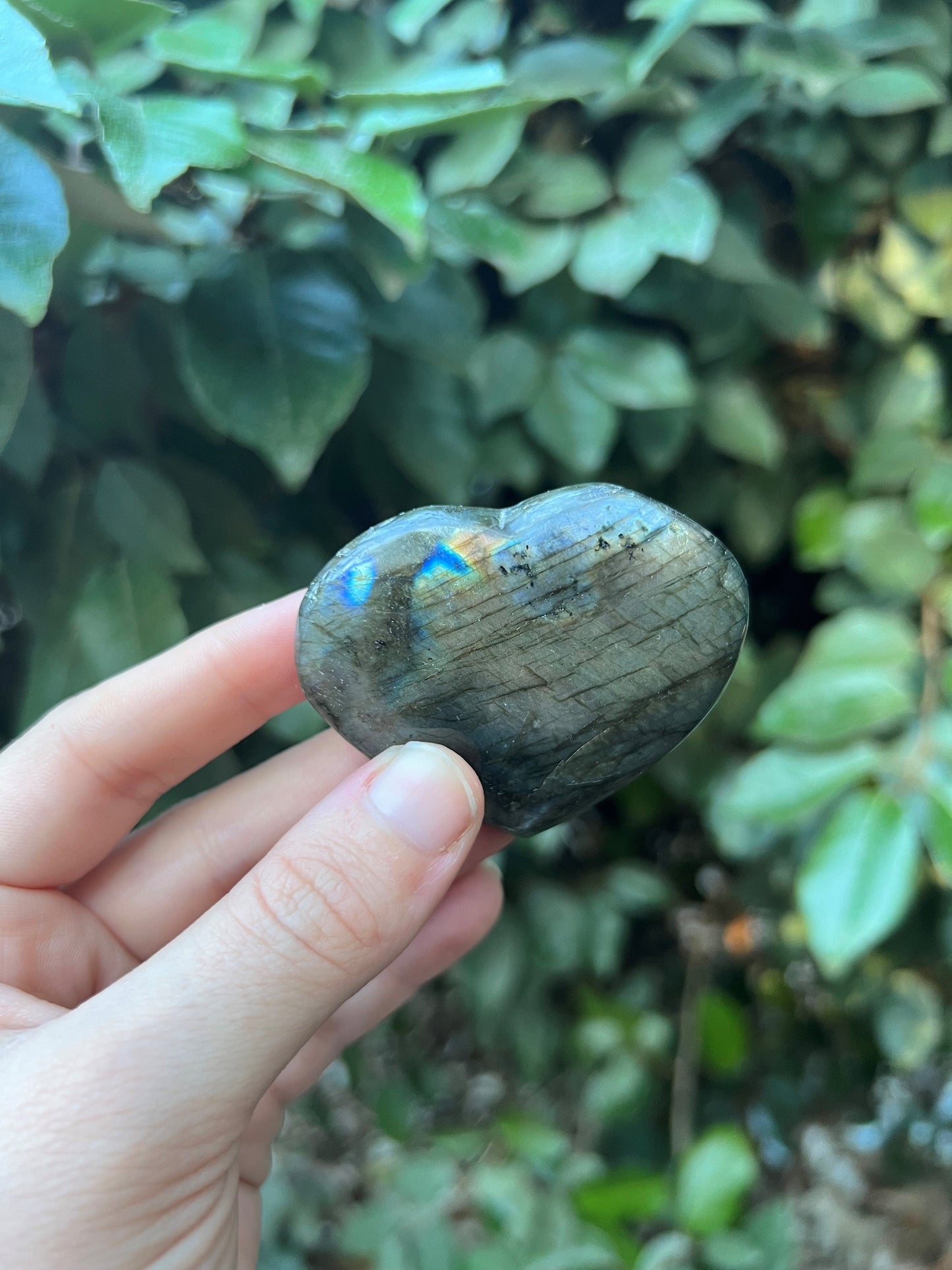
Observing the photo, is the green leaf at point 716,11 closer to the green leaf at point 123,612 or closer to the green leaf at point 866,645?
the green leaf at point 866,645

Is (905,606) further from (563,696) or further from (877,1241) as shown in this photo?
(877,1241)

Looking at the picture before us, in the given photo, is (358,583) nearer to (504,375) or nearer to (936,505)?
(504,375)

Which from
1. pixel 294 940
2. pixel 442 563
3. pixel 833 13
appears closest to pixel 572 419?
pixel 442 563

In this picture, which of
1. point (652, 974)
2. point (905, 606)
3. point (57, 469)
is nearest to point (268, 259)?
point (57, 469)

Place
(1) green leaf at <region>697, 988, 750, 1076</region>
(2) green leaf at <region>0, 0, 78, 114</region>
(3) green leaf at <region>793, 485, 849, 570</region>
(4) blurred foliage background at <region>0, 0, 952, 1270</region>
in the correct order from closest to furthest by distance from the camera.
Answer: (2) green leaf at <region>0, 0, 78, 114</region>
(4) blurred foliage background at <region>0, 0, 952, 1270</region>
(3) green leaf at <region>793, 485, 849, 570</region>
(1) green leaf at <region>697, 988, 750, 1076</region>

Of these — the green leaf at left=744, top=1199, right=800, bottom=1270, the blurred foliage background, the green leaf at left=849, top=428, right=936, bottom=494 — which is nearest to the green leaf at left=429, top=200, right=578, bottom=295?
the blurred foliage background

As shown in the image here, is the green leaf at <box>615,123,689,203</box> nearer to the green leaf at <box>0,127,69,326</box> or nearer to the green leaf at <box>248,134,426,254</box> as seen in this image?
the green leaf at <box>248,134,426,254</box>
